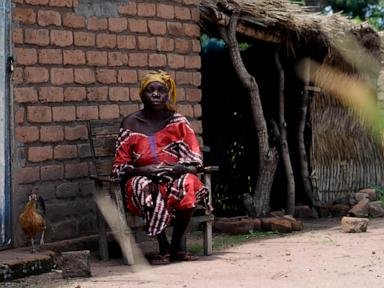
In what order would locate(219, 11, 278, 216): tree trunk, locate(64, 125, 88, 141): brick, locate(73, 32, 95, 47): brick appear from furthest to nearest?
locate(219, 11, 278, 216): tree trunk → locate(73, 32, 95, 47): brick → locate(64, 125, 88, 141): brick

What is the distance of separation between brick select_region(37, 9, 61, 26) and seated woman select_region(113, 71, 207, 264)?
87 centimetres

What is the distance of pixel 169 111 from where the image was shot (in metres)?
7.08

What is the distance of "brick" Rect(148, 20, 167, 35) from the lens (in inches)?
315

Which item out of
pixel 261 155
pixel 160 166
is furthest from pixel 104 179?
pixel 261 155

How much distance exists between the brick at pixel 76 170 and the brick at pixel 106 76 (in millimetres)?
731

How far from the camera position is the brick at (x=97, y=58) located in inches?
290

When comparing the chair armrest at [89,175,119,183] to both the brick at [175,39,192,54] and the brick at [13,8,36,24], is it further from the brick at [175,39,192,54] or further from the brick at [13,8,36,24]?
the brick at [175,39,192,54]

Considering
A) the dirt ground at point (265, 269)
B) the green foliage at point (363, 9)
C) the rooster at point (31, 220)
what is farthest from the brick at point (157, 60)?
the green foliage at point (363, 9)

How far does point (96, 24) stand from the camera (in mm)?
7453

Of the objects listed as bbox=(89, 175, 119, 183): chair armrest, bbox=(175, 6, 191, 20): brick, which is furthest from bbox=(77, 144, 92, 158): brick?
bbox=(175, 6, 191, 20): brick

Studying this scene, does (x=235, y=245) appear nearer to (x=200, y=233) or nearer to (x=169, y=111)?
(x=200, y=233)

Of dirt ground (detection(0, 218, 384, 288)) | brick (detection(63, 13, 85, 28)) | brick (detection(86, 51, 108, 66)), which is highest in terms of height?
brick (detection(63, 13, 85, 28))

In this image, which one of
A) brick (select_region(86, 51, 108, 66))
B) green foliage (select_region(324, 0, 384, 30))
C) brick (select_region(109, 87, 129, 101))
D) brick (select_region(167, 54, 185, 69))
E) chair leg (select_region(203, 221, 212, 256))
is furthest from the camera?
green foliage (select_region(324, 0, 384, 30))

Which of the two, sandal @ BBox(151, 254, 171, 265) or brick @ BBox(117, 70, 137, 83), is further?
brick @ BBox(117, 70, 137, 83)
